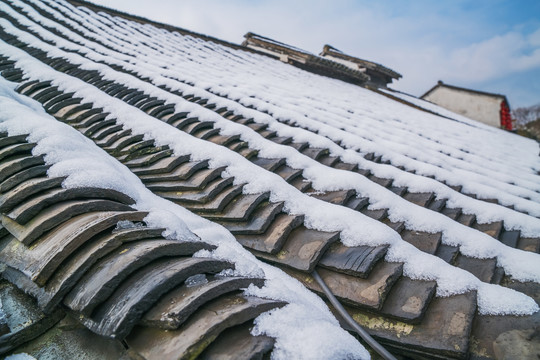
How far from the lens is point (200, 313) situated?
2.77 feet

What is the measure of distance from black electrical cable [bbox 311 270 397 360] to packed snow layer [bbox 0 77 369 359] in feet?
0.16

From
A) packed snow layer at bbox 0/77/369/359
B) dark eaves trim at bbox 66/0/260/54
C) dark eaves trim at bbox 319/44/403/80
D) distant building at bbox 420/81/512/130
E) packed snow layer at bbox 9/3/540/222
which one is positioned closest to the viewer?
packed snow layer at bbox 0/77/369/359

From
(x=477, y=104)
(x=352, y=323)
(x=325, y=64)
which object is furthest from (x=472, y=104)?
(x=352, y=323)

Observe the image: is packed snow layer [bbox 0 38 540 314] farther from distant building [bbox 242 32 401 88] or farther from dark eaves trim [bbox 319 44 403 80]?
dark eaves trim [bbox 319 44 403 80]

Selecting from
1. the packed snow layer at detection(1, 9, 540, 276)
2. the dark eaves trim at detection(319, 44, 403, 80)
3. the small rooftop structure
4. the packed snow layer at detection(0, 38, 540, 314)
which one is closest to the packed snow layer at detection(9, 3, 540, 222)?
the packed snow layer at detection(1, 9, 540, 276)

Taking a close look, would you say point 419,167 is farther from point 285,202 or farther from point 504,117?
point 504,117

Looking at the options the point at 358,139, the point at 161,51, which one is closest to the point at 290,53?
the point at 161,51

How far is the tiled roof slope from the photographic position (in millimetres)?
1047

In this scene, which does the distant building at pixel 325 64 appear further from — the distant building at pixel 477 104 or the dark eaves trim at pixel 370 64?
the distant building at pixel 477 104

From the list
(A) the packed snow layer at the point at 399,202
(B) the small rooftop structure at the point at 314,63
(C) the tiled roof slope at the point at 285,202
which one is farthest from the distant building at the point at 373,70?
(A) the packed snow layer at the point at 399,202

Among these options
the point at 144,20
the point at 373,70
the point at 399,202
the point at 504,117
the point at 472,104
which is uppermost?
the point at 472,104

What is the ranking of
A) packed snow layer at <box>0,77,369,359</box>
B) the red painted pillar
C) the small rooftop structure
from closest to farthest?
packed snow layer at <box>0,77,369,359</box> → the small rooftop structure → the red painted pillar

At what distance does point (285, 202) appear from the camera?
5.67 feet

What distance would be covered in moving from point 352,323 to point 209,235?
748 millimetres
